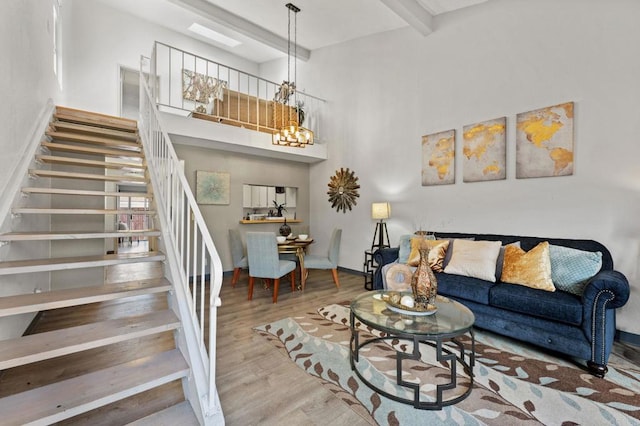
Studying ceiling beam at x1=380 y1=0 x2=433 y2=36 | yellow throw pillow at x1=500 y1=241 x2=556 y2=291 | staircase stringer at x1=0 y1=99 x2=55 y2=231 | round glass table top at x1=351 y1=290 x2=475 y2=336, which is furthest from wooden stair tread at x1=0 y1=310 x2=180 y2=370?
ceiling beam at x1=380 y1=0 x2=433 y2=36

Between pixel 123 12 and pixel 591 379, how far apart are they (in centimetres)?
833

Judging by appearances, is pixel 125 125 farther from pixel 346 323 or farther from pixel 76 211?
pixel 346 323

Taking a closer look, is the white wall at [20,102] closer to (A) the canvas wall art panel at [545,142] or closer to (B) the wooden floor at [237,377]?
(B) the wooden floor at [237,377]

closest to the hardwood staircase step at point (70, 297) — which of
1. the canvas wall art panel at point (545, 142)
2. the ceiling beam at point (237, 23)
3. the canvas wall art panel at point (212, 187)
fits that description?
the canvas wall art panel at point (212, 187)

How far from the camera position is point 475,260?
9.86 ft

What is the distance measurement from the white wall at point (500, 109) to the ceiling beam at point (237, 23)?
916 millimetres

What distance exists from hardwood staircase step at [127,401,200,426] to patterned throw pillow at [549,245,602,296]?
302 centimetres

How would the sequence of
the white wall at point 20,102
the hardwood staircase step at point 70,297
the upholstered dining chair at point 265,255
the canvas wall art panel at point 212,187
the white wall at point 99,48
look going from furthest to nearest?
the white wall at point 99,48
the canvas wall art panel at point 212,187
the upholstered dining chair at point 265,255
the white wall at point 20,102
the hardwood staircase step at point 70,297

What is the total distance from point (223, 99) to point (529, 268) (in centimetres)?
467

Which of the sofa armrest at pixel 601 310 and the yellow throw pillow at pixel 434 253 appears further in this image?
the yellow throw pillow at pixel 434 253

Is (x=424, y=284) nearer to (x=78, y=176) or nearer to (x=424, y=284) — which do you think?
(x=424, y=284)

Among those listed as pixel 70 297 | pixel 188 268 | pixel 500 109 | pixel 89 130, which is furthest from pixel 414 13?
pixel 70 297

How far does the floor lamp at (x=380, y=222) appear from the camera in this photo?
4406 mm

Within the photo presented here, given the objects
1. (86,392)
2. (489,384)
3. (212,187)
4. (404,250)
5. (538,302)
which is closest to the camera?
(86,392)
